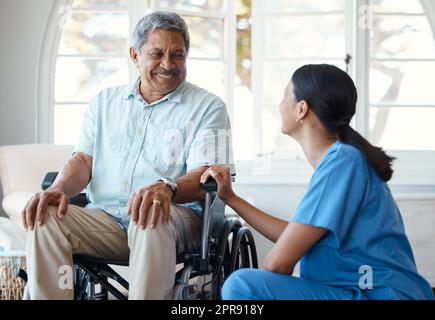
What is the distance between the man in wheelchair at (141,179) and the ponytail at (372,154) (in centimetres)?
57

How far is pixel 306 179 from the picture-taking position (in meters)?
4.57

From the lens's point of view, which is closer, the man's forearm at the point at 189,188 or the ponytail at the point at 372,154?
the ponytail at the point at 372,154

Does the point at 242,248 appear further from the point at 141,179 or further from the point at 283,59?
the point at 283,59

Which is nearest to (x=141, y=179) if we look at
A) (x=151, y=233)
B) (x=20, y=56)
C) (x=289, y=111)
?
(x=151, y=233)

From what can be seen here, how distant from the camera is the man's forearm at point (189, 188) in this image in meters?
2.54

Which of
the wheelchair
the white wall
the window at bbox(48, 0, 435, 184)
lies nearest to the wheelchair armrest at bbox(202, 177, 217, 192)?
the wheelchair

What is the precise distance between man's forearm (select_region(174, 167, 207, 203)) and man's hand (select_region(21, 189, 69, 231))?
0.36m

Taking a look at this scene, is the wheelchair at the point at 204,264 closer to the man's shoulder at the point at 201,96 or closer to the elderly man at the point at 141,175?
the elderly man at the point at 141,175

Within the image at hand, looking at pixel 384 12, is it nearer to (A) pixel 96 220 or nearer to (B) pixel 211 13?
(B) pixel 211 13

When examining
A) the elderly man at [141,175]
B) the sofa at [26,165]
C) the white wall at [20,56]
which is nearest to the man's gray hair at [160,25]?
the elderly man at [141,175]

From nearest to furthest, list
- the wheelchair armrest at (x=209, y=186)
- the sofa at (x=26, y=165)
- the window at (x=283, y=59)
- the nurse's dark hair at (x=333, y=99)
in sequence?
the nurse's dark hair at (x=333, y=99) < the wheelchair armrest at (x=209, y=186) < the sofa at (x=26, y=165) < the window at (x=283, y=59)

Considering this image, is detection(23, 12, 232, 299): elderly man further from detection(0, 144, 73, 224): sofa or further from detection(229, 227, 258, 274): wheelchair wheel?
detection(0, 144, 73, 224): sofa

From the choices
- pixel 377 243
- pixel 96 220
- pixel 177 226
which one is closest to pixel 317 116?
pixel 377 243

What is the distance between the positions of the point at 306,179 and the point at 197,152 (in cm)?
196
